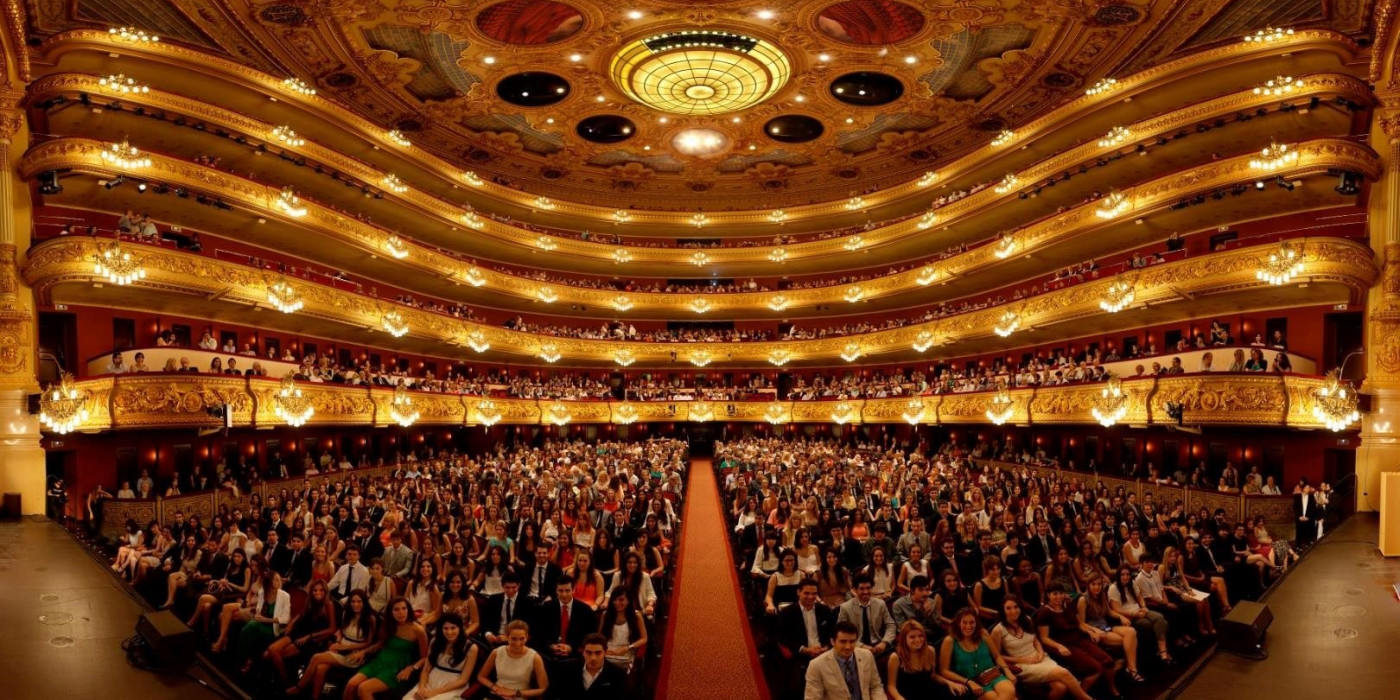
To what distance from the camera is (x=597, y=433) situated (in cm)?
3441

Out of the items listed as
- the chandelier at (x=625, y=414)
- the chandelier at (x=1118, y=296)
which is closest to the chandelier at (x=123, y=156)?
the chandelier at (x=625, y=414)

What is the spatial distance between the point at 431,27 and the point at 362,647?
58.1 ft

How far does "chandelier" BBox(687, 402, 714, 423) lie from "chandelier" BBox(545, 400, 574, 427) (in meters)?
5.55

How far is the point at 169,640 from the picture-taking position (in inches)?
231

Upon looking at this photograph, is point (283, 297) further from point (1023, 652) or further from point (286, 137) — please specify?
point (1023, 652)

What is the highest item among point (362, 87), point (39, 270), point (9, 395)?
point (362, 87)

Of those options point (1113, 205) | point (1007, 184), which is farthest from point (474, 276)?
point (1113, 205)

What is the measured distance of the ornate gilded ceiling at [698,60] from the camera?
18.3 meters

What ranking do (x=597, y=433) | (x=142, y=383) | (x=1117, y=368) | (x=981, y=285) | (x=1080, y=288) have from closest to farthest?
1. (x=142, y=383)
2. (x=1117, y=368)
3. (x=1080, y=288)
4. (x=981, y=285)
5. (x=597, y=433)

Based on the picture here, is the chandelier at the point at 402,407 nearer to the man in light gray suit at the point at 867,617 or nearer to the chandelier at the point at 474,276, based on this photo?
the chandelier at the point at 474,276

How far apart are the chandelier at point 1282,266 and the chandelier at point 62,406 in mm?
21761

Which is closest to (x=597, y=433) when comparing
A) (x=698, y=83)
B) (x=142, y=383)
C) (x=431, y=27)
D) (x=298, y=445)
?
(x=298, y=445)

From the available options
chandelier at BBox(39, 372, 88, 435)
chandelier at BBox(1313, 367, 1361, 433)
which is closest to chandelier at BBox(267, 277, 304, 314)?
chandelier at BBox(39, 372, 88, 435)

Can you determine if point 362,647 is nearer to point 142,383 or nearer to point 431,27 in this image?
point 142,383
